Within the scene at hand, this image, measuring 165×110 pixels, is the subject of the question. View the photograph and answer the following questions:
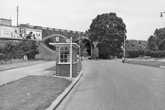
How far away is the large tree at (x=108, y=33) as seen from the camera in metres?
59.9

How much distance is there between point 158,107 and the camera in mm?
6773

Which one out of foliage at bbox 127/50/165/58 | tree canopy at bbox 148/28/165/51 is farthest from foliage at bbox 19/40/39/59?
tree canopy at bbox 148/28/165/51

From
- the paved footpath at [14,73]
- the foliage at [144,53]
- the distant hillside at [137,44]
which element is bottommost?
the paved footpath at [14,73]

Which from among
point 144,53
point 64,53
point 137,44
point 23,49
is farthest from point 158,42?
point 64,53

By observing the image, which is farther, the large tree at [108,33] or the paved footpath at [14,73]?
the large tree at [108,33]

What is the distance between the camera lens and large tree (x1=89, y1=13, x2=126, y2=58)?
59938 mm

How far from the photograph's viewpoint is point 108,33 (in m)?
60.4

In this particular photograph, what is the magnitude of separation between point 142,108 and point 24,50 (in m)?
40.0

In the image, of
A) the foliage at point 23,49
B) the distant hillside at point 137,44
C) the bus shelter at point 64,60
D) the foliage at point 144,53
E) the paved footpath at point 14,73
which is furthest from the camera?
the distant hillside at point 137,44

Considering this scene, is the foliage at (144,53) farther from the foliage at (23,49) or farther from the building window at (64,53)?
the building window at (64,53)

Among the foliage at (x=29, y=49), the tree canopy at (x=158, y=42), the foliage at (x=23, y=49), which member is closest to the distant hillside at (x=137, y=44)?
the tree canopy at (x=158, y=42)

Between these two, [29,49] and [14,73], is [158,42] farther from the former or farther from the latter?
[14,73]

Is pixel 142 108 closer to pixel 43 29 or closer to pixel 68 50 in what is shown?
pixel 68 50

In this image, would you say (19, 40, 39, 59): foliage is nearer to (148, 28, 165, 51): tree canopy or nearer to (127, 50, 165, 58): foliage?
(127, 50, 165, 58): foliage
